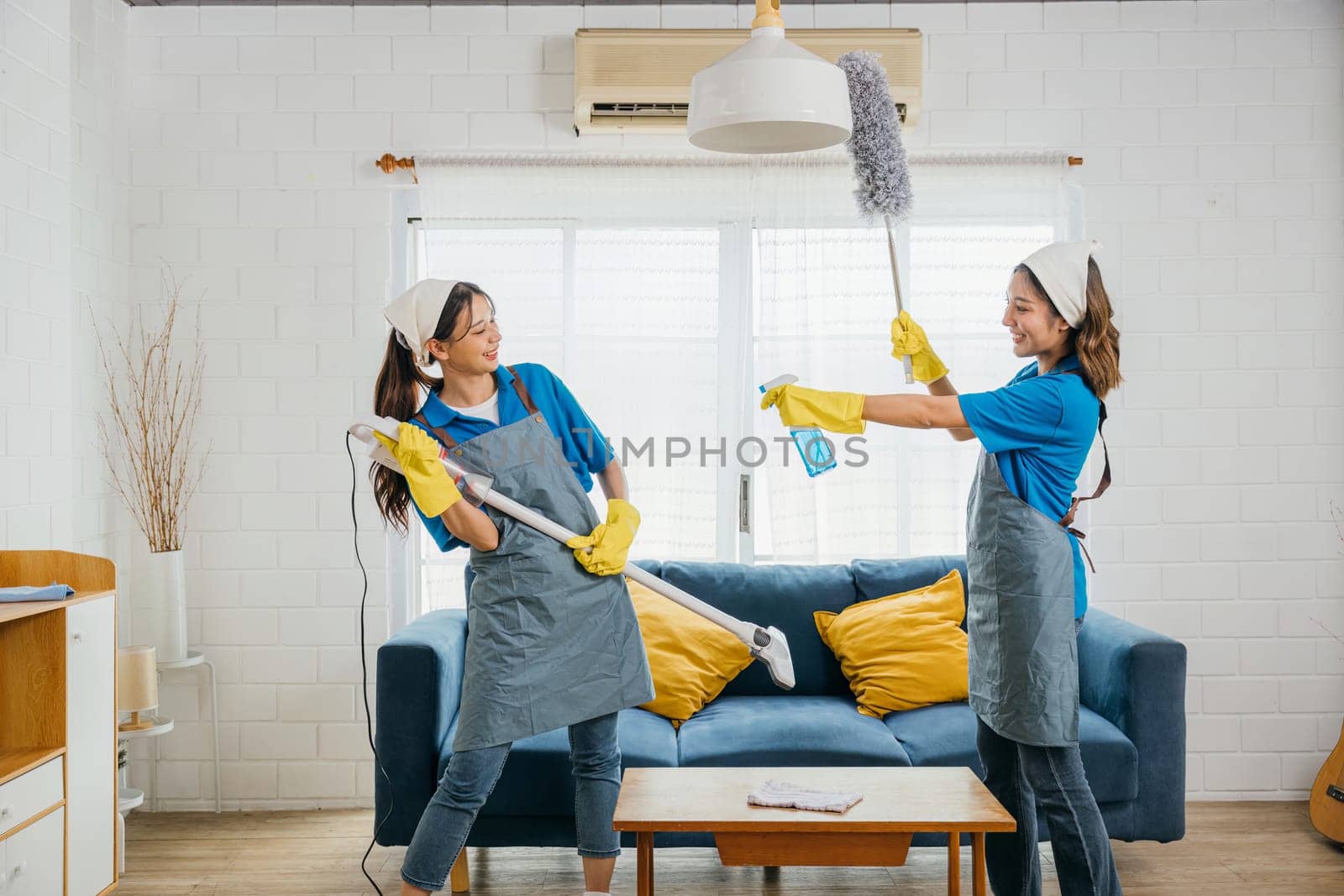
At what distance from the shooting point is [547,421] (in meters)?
2.39

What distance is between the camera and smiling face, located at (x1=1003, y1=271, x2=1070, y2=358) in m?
2.15

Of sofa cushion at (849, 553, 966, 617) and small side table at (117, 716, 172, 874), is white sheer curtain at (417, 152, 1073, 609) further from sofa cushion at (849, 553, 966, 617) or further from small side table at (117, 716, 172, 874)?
small side table at (117, 716, 172, 874)

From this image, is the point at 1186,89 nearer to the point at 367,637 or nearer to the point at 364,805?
the point at 367,637

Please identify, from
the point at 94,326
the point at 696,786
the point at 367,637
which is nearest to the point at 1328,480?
the point at 696,786

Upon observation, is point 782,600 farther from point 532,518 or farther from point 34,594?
point 34,594

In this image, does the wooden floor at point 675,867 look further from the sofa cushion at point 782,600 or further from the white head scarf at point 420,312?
the white head scarf at point 420,312

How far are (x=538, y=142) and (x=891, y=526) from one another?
1744 millimetres

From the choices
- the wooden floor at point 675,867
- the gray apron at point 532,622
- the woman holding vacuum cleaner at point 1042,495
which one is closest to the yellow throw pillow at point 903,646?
the wooden floor at point 675,867

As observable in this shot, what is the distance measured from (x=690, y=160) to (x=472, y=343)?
1.58 m

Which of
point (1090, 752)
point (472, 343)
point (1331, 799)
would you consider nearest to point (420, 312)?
point (472, 343)

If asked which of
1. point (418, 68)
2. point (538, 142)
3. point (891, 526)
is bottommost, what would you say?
point (891, 526)

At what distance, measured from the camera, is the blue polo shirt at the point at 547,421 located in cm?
230

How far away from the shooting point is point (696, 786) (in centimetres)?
220

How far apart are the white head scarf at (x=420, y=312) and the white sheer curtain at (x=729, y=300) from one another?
4.20 feet
